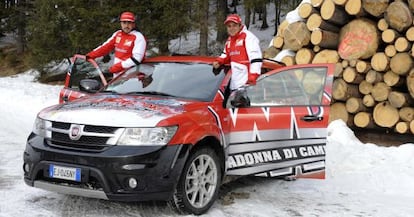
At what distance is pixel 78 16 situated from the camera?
19.1 m

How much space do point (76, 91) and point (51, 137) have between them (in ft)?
7.89

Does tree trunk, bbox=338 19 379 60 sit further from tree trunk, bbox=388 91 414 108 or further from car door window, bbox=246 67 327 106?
car door window, bbox=246 67 327 106

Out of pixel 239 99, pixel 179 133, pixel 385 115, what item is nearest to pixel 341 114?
pixel 385 115

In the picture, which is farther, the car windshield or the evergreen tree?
the evergreen tree

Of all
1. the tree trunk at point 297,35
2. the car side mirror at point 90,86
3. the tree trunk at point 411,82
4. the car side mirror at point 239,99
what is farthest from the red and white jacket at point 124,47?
the tree trunk at point 411,82

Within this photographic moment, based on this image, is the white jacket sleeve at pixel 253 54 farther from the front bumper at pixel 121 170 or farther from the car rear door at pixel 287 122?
the front bumper at pixel 121 170

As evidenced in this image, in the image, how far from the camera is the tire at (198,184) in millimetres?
4965

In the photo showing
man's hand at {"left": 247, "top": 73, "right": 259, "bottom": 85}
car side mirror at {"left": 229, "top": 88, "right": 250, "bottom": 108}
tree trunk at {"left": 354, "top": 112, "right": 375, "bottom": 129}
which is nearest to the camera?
car side mirror at {"left": 229, "top": 88, "right": 250, "bottom": 108}

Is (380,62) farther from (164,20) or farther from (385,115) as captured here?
(164,20)

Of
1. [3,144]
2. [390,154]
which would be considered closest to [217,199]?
[390,154]

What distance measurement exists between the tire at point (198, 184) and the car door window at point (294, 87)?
1.18 m

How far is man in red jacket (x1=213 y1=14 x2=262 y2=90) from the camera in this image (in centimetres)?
616

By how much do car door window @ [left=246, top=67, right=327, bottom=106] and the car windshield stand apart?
1.84 feet

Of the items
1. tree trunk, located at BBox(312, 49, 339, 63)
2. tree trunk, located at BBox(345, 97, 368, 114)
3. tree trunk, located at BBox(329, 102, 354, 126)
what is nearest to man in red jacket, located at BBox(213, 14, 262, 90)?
tree trunk, located at BBox(312, 49, 339, 63)
